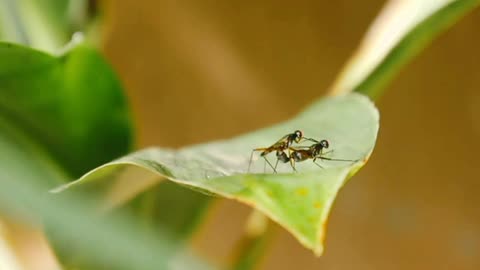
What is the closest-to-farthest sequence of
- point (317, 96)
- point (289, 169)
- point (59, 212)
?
1. point (289, 169)
2. point (59, 212)
3. point (317, 96)

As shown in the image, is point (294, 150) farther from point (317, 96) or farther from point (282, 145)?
point (317, 96)

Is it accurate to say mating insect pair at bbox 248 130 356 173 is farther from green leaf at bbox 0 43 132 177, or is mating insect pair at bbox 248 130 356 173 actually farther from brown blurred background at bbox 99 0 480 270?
brown blurred background at bbox 99 0 480 270

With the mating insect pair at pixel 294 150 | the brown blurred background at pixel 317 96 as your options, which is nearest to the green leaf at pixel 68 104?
the mating insect pair at pixel 294 150

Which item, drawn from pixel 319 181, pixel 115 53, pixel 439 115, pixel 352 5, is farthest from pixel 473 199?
pixel 319 181

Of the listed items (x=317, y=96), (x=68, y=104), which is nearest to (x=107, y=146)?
(x=68, y=104)

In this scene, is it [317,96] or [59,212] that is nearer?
[59,212]

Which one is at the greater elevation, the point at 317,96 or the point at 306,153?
the point at 306,153

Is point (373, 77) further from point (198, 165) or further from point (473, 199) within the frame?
point (473, 199)
